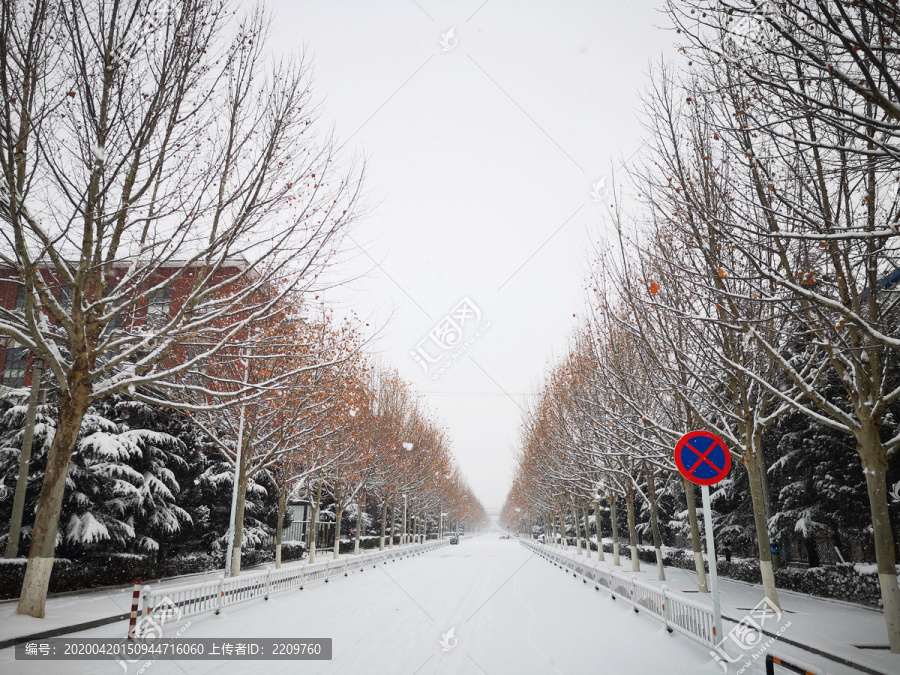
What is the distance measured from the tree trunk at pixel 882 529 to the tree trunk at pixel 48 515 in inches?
517

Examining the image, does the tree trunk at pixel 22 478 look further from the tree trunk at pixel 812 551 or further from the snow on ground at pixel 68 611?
the tree trunk at pixel 812 551

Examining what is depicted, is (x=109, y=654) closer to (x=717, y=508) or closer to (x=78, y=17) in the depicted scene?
(x=78, y=17)

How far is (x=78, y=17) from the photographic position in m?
8.46

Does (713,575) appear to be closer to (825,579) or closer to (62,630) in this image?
(825,579)

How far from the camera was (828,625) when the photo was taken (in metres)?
10.0

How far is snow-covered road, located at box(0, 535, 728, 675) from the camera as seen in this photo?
7.04 meters

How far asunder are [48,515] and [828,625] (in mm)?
14576

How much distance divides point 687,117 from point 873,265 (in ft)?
15.4

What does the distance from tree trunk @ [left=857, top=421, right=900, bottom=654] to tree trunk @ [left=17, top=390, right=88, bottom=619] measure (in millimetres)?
13123

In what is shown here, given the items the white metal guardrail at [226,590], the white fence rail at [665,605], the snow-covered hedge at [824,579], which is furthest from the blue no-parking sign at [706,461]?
the white metal guardrail at [226,590]

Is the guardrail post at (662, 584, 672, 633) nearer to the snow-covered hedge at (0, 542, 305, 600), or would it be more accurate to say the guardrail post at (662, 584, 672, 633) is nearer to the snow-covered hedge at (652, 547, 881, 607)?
the snow-covered hedge at (652, 547, 881, 607)

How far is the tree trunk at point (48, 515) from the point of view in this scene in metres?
8.78

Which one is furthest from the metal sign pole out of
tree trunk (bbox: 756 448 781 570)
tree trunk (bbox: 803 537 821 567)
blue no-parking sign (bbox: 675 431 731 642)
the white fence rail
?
tree trunk (bbox: 803 537 821 567)

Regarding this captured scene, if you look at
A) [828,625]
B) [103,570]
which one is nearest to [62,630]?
[103,570]
